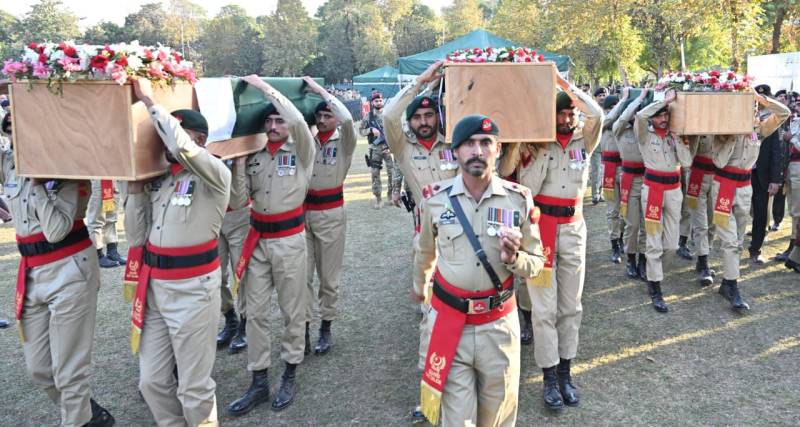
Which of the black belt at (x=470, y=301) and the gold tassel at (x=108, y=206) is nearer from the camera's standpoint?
the black belt at (x=470, y=301)

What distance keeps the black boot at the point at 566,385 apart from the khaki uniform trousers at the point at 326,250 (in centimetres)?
232

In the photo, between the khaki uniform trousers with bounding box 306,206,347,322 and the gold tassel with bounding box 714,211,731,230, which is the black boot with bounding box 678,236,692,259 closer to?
the gold tassel with bounding box 714,211,731,230

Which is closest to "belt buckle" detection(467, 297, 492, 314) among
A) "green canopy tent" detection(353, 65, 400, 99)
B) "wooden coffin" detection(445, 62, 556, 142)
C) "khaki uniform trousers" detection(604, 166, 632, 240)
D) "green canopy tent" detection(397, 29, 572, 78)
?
"wooden coffin" detection(445, 62, 556, 142)

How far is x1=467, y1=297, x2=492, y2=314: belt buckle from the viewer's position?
11.0 ft

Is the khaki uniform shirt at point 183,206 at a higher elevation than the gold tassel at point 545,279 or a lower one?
higher

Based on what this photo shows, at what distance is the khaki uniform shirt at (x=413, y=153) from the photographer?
16.2 ft

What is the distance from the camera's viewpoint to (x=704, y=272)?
7574mm

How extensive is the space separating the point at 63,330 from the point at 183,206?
54.4 inches

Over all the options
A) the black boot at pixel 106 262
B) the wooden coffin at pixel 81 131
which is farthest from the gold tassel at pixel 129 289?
the black boot at pixel 106 262

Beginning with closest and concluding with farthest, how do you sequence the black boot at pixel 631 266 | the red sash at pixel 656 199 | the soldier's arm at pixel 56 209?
1. the soldier's arm at pixel 56 209
2. the red sash at pixel 656 199
3. the black boot at pixel 631 266

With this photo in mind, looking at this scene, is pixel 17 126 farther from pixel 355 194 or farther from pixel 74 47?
pixel 355 194

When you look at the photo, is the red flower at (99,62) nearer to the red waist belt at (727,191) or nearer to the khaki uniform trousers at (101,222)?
the khaki uniform trousers at (101,222)

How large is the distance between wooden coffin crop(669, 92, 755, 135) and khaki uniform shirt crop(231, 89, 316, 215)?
4.07 meters

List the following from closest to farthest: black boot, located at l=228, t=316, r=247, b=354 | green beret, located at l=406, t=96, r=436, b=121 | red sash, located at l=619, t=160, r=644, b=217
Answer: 1. green beret, located at l=406, t=96, r=436, b=121
2. black boot, located at l=228, t=316, r=247, b=354
3. red sash, located at l=619, t=160, r=644, b=217
